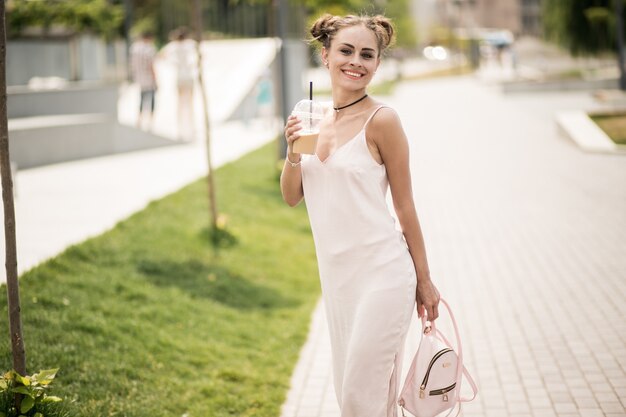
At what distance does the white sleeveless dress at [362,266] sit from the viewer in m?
3.21

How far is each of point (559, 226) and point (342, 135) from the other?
7.34 metres

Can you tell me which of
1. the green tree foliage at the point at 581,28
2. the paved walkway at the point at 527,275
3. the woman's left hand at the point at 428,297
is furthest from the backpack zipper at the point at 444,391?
the green tree foliage at the point at 581,28

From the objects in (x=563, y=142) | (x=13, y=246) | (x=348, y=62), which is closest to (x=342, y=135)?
(x=348, y=62)

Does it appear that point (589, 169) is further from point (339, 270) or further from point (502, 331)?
point (339, 270)

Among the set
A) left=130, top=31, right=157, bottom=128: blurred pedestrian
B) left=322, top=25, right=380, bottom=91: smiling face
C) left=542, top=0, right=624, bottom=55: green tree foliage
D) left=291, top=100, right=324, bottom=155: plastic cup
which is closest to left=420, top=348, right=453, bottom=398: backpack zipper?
left=291, top=100, right=324, bottom=155: plastic cup

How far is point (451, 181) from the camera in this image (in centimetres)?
1373

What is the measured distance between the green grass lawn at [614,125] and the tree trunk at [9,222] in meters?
15.3

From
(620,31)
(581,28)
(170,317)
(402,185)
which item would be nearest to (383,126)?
(402,185)

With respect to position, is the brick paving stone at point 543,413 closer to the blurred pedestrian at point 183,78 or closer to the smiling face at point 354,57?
the smiling face at point 354,57

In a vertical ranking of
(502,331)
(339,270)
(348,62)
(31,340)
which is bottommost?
(502,331)

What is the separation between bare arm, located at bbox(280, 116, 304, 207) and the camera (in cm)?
321

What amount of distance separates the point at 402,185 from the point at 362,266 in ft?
1.13

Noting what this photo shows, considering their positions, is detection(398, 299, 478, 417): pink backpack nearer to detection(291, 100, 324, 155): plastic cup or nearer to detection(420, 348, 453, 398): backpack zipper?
detection(420, 348, 453, 398): backpack zipper

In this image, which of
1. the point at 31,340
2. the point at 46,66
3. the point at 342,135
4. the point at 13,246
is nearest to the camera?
the point at 342,135
